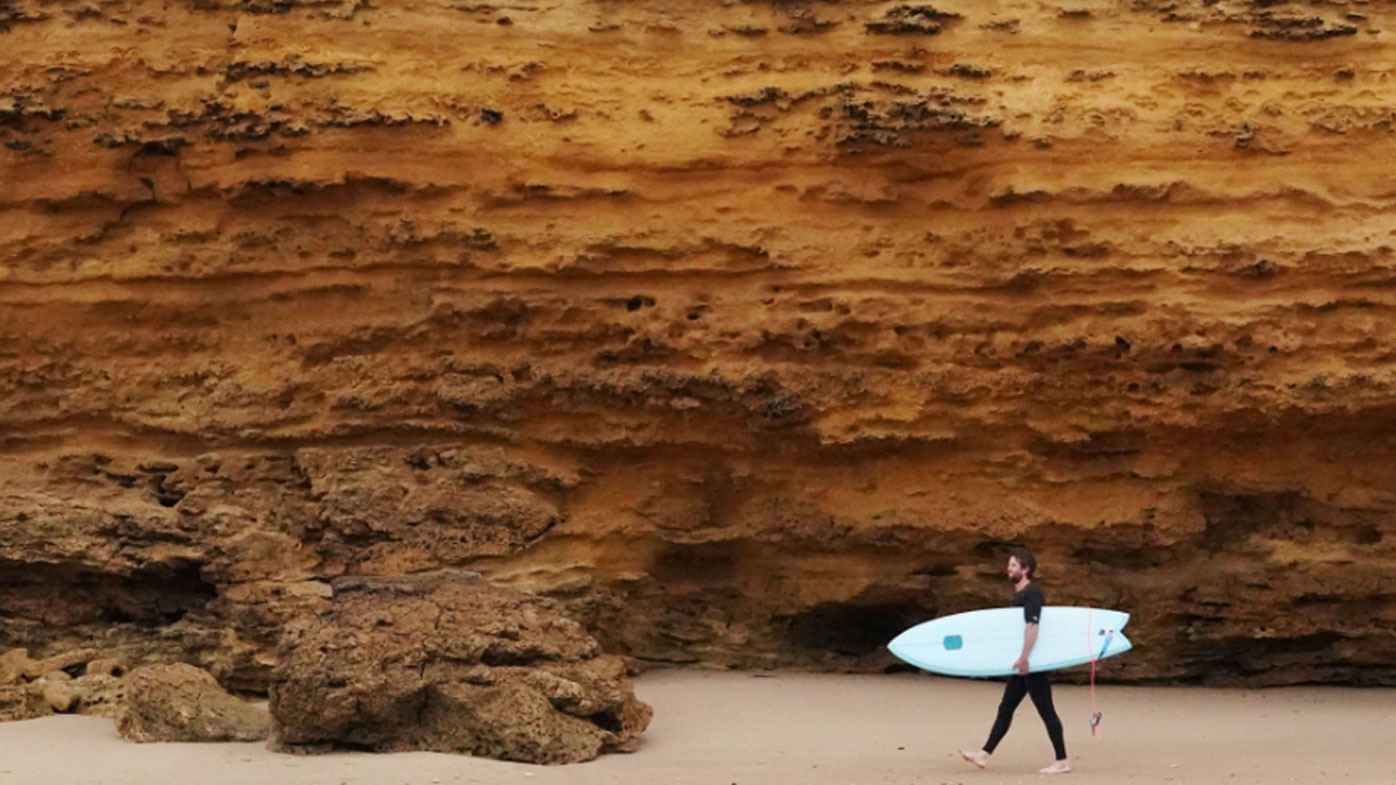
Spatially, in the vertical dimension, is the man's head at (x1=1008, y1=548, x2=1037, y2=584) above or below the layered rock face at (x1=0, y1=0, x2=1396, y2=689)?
below

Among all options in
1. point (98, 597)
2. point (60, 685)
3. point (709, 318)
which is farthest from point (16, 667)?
point (709, 318)

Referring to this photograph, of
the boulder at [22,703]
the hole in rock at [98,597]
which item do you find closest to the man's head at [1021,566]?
the hole in rock at [98,597]

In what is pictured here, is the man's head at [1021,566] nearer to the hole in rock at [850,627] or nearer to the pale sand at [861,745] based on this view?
the pale sand at [861,745]

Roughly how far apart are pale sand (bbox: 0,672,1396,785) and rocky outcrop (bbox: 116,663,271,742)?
0.46ft

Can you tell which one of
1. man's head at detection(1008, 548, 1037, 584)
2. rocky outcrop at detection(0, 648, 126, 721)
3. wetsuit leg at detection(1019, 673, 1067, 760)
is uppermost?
rocky outcrop at detection(0, 648, 126, 721)

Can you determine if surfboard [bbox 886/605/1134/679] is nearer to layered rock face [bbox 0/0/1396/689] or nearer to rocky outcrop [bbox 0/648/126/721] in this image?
layered rock face [bbox 0/0/1396/689]

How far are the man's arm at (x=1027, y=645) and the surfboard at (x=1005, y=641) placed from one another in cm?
12

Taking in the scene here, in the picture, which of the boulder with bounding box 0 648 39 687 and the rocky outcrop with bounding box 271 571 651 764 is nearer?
the rocky outcrop with bounding box 271 571 651 764

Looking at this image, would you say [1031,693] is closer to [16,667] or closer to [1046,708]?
[1046,708]

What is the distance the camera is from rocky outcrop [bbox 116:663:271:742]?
8.57m

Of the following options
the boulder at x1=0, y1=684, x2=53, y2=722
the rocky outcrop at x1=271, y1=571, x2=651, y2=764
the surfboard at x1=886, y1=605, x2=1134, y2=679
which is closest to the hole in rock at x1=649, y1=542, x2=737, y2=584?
the rocky outcrop at x1=271, y1=571, x2=651, y2=764

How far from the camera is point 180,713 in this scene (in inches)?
339

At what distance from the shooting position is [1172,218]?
1041 cm

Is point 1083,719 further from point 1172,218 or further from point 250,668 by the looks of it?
point 250,668
